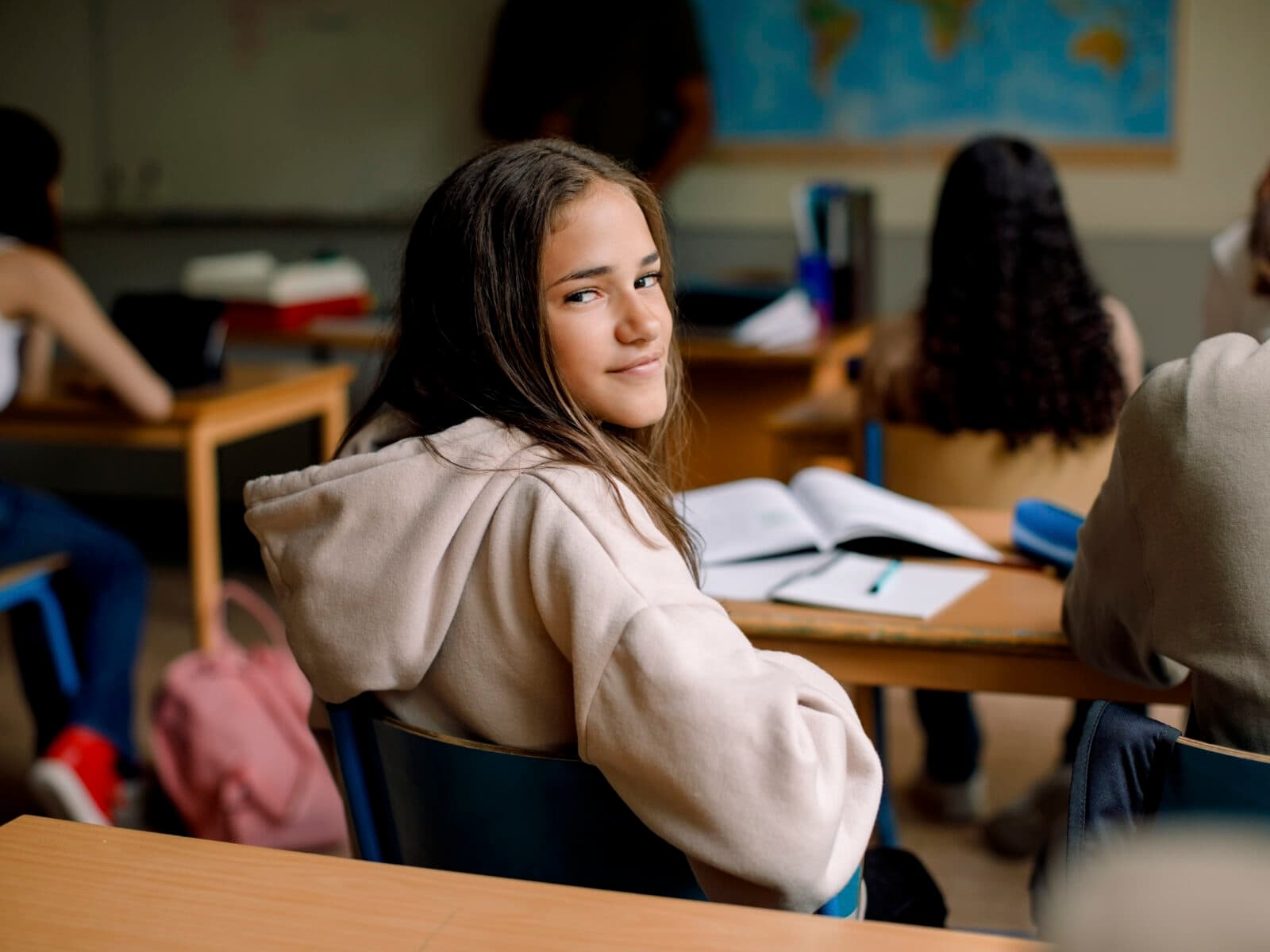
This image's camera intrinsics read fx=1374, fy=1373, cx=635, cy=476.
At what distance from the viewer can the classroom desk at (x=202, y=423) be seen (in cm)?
273

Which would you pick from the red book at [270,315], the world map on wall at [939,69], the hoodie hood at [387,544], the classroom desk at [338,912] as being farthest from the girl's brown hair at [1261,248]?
the red book at [270,315]

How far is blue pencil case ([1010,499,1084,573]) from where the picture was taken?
1.50m

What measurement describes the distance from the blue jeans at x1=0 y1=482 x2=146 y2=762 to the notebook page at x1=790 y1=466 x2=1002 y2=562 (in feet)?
4.49

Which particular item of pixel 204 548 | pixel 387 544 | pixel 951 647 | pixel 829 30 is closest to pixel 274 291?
pixel 204 548

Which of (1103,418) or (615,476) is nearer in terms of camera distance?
(615,476)

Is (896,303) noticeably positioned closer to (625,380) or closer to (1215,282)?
(1215,282)

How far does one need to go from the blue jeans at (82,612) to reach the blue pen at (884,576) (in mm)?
1512

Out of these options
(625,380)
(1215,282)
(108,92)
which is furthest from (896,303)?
(625,380)

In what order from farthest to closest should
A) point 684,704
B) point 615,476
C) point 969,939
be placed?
point 615,476 → point 684,704 → point 969,939

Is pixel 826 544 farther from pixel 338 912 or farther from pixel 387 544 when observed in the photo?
pixel 338 912

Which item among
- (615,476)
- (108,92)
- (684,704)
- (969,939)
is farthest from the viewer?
(108,92)

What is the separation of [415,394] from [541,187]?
0.19 m

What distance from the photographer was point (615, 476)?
0.97 metres

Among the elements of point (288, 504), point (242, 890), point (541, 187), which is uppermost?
point (541, 187)
